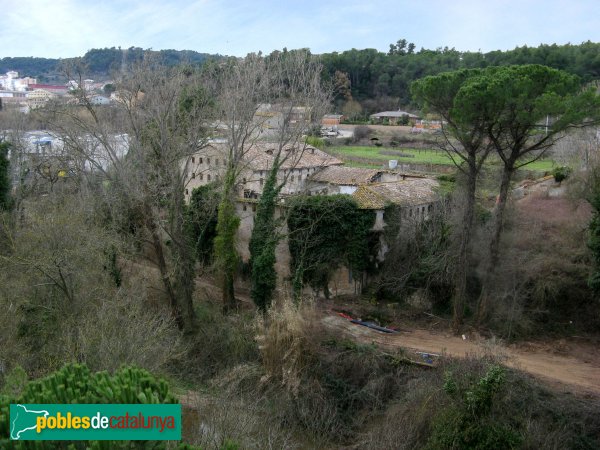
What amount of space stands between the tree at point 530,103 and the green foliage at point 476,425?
8.52 meters

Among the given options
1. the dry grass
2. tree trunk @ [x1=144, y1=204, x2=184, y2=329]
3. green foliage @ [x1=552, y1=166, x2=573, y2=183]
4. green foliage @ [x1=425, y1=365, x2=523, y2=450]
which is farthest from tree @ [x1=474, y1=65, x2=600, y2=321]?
green foliage @ [x1=552, y1=166, x2=573, y2=183]

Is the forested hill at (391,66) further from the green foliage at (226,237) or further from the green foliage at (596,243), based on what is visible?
the green foliage at (596,243)

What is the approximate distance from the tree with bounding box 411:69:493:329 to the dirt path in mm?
1242

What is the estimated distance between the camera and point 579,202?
23.3 metres

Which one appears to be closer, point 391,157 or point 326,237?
point 326,237

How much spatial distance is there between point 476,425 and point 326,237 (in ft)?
39.1

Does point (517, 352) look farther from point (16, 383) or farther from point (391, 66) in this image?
point (391, 66)

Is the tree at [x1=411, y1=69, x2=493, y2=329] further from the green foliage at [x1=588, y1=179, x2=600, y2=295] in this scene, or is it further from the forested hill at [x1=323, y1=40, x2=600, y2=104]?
the forested hill at [x1=323, y1=40, x2=600, y2=104]

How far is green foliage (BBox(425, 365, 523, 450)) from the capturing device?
395 inches

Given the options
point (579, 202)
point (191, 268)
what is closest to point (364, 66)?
point (579, 202)

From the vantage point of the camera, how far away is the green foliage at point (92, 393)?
4938 millimetres

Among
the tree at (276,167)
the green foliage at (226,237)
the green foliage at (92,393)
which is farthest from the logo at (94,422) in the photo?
the green foliage at (226,237)

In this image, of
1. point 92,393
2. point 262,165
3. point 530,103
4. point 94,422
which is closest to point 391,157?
point 262,165

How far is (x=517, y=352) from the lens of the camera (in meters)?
17.0
